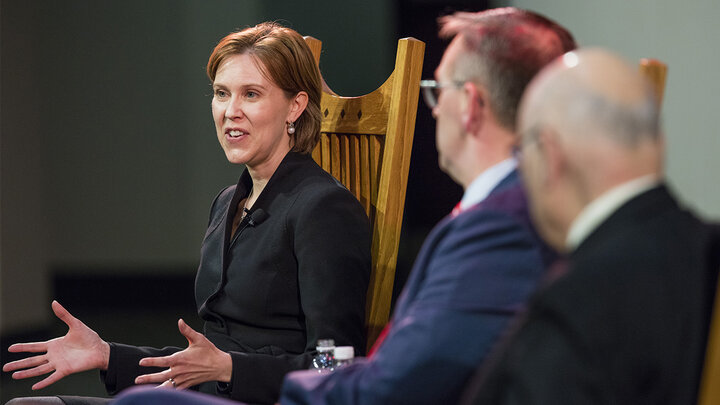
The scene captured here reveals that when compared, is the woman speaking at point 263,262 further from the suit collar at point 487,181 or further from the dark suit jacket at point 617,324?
the dark suit jacket at point 617,324

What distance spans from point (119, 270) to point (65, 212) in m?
0.56

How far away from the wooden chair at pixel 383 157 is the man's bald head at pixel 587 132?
1.07m

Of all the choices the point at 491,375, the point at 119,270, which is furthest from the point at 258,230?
the point at 119,270

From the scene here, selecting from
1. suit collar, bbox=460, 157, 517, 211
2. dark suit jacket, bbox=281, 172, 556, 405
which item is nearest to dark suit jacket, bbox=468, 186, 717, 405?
dark suit jacket, bbox=281, 172, 556, 405

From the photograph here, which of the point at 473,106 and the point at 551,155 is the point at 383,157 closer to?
the point at 473,106

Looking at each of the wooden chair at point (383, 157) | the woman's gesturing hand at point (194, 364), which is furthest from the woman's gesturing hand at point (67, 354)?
the wooden chair at point (383, 157)

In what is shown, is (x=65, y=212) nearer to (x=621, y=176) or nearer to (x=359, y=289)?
(x=359, y=289)

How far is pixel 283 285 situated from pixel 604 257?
109cm

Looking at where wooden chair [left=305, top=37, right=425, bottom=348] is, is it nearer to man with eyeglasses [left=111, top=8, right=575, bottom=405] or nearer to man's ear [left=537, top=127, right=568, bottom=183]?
man with eyeglasses [left=111, top=8, right=575, bottom=405]

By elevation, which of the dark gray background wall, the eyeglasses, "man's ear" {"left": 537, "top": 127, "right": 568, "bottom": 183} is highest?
the eyeglasses

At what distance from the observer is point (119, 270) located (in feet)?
18.8

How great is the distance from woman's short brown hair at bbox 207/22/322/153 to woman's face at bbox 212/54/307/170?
0.02 metres

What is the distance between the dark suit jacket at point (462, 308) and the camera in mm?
1066

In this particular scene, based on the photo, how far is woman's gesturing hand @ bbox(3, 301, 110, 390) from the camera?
6.12 ft
